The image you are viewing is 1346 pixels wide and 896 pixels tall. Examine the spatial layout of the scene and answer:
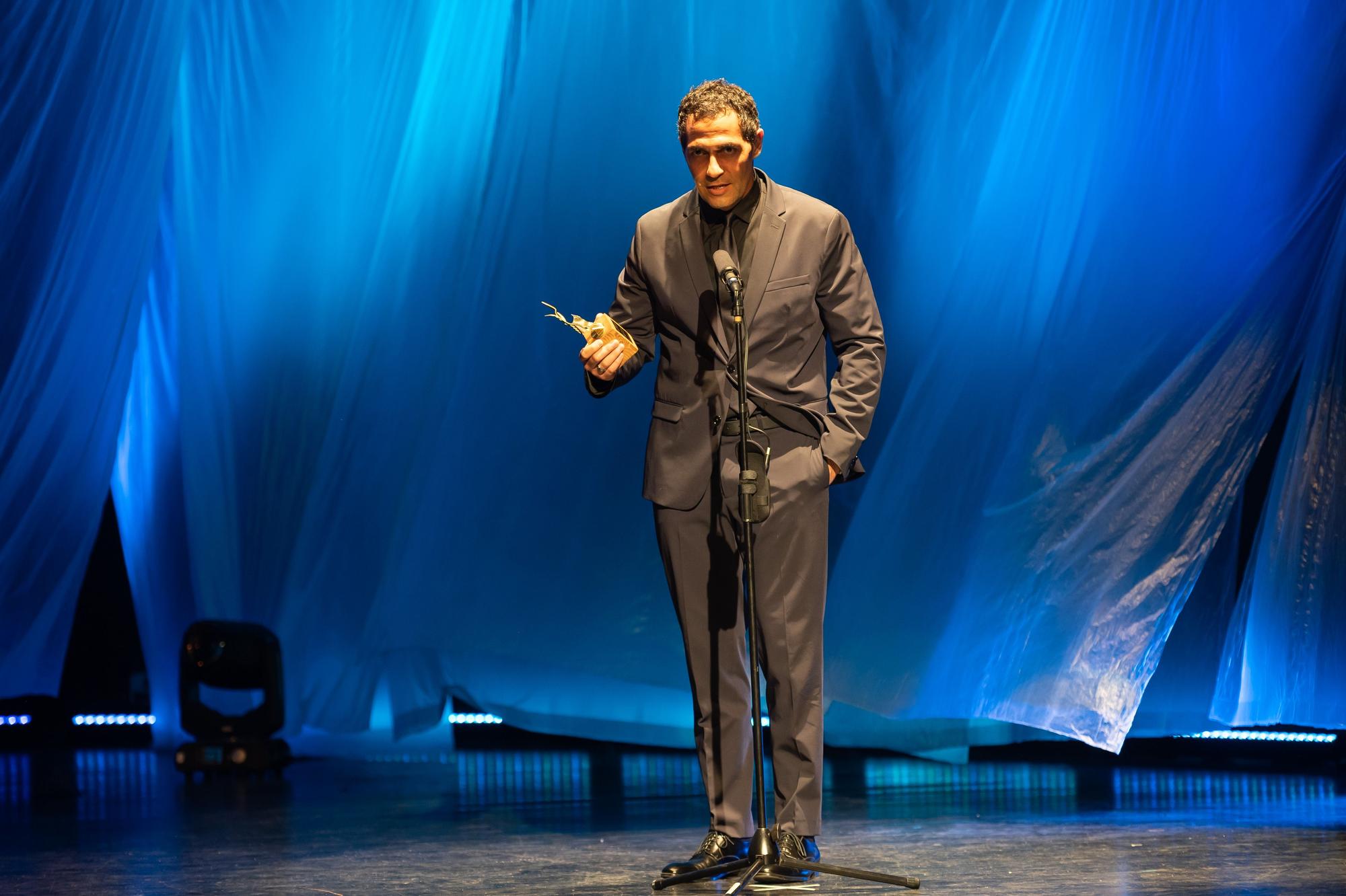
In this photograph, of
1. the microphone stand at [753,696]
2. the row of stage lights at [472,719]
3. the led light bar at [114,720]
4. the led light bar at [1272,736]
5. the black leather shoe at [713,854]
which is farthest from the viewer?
the led light bar at [114,720]

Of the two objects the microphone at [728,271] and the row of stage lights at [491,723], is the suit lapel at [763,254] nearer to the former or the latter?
the microphone at [728,271]

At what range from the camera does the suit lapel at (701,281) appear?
2326 mm

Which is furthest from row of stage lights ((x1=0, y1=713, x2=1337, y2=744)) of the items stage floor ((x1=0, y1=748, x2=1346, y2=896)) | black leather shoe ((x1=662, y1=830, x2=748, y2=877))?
black leather shoe ((x1=662, y1=830, x2=748, y2=877))

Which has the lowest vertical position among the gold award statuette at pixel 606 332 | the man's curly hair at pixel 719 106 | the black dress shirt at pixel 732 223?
the gold award statuette at pixel 606 332

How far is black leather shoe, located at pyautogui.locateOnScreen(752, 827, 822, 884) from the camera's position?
225 centimetres


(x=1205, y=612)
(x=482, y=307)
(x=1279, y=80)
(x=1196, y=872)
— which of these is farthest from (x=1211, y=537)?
(x=482, y=307)

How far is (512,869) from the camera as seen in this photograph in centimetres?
253

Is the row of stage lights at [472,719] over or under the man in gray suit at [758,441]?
under

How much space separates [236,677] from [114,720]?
3.92 feet

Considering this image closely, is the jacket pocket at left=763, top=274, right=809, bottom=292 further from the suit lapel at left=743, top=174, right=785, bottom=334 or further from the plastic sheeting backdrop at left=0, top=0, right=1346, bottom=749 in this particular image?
the plastic sheeting backdrop at left=0, top=0, right=1346, bottom=749

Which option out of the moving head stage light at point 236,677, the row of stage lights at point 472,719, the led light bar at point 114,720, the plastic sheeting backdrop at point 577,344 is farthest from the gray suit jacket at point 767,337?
the led light bar at point 114,720

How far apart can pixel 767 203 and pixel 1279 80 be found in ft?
6.39

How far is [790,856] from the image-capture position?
2279mm

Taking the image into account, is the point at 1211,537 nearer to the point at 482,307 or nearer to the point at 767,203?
the point at 767,203
